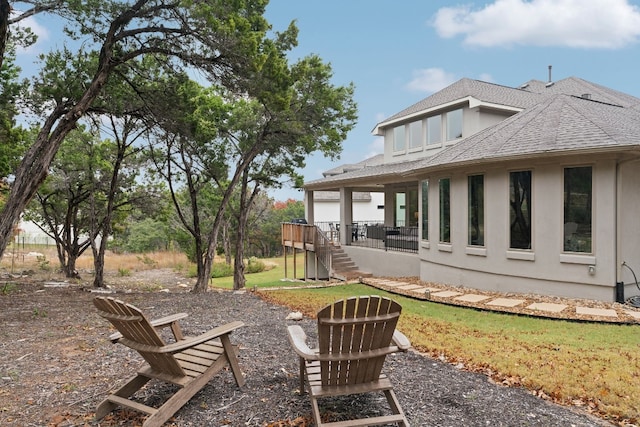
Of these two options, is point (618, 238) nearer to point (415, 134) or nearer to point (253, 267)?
point (415, 134)

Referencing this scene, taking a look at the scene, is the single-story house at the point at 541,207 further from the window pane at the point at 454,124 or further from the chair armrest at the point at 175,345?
the chair armrest at the point at 175,345

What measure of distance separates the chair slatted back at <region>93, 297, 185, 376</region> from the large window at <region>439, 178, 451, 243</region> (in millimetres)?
10116

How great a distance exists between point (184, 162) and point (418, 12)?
10790mm

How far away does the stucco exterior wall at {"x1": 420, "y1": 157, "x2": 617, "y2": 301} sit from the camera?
888cm

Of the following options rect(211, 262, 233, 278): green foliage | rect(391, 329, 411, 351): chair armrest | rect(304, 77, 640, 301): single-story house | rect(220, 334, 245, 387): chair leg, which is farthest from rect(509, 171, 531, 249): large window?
rect(211, 262, 233, 278): green foliage

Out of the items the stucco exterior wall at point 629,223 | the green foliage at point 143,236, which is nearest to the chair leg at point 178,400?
the stucco exterior wall at point 629,223

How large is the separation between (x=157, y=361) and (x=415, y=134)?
1641 centimetres

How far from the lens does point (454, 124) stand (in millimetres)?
16453

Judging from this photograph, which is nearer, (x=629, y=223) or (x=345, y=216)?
(x=629, y=223)

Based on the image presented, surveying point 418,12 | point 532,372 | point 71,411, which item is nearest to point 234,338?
point 71,411

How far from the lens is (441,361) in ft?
15.8

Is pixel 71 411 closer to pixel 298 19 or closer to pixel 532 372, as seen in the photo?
pixel 532 372

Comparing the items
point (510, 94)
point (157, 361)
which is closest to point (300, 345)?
point (157, 361)

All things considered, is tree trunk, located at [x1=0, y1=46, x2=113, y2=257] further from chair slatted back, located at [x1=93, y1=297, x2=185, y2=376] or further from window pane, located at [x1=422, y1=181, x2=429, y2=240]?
window pane, located at [x1=422, y1=181, x2=429, y2=240]
